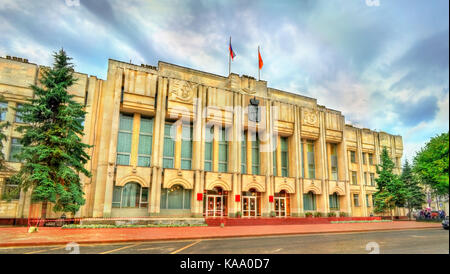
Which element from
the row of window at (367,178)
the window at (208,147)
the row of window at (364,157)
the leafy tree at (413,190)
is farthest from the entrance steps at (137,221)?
the leafy tree at (413,190)

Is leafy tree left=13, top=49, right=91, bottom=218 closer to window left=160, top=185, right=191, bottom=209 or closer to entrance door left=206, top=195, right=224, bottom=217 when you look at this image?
window left=160, top=185, right=191, bottom=209

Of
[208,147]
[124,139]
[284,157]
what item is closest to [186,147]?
[208,147]

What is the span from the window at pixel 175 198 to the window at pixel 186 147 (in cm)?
282

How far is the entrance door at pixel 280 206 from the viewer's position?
120 feet

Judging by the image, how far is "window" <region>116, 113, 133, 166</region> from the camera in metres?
29.5

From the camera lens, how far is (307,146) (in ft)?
134

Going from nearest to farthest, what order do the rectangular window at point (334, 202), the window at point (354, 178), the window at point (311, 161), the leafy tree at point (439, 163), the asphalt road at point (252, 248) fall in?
the leafy tree at point (439, 163) → the asphalt road at point (252, 248) → the window at point (311, 161) → the rectangular window at point (334, 202) → the window at point (354, 178)

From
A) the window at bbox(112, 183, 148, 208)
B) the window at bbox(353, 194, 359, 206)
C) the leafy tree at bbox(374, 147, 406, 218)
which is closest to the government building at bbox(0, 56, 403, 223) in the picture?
the window at bbox(112, 183, 148, 208)

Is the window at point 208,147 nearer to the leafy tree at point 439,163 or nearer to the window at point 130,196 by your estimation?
the window at point 130,196

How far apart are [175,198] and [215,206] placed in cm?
512

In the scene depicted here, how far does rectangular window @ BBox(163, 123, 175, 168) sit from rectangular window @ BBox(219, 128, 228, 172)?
6.01m
